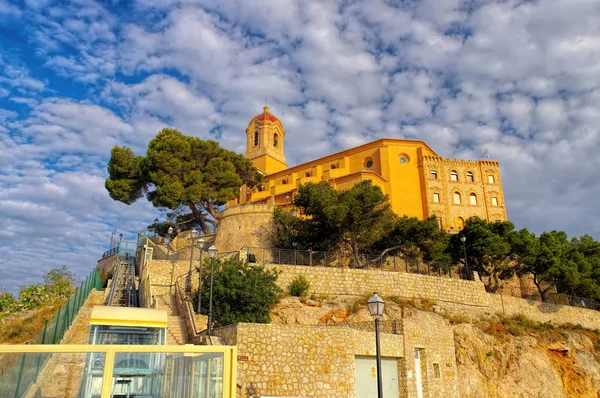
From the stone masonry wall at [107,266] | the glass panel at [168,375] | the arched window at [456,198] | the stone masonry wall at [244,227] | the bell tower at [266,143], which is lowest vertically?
the glass panel at [168,375]

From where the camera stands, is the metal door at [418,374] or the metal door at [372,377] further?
the metal door at [418,374]

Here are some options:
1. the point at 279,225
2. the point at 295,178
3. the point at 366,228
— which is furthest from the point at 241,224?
the point at 295,178

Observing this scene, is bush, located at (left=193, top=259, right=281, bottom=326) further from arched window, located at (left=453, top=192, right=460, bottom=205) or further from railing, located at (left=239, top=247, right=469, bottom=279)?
arched window, located at (left=453, top=192, right=460, bottom=205)

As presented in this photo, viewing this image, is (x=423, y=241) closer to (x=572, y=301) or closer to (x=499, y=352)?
(x=499, y=352)

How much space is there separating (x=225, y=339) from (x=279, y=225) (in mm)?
18320

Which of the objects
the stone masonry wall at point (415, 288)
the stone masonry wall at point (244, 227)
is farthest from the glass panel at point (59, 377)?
the stone masonry wall at point (244, 227)

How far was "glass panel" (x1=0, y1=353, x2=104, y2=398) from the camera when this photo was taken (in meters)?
7.59

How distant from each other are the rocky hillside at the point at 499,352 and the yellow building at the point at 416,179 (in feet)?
64.3

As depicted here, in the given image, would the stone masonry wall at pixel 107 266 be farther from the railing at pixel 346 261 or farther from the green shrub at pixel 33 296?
the railing at pixel 346 261

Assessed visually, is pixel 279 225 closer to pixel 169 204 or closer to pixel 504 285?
pixel 169 204

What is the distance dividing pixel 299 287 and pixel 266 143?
37.8m

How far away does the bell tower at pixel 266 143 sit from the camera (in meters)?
58.6

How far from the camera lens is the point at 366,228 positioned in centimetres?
3030

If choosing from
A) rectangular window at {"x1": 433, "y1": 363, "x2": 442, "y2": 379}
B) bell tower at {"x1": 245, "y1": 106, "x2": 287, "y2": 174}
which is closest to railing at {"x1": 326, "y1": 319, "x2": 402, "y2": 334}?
rectangular window at {"x1": 433, "y1": 363, "x2": 442, "y2": 379}
